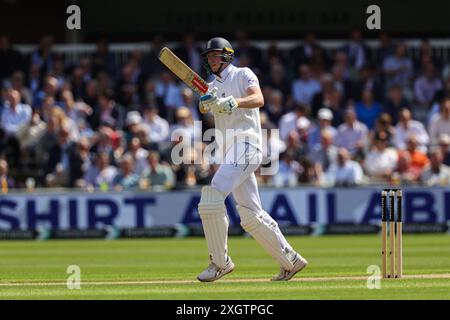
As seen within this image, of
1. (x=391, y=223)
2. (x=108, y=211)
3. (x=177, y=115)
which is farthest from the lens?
(x=177, y=115)

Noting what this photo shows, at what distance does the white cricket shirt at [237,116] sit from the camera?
9727 millimetres

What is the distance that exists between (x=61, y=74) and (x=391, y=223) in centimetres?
1227

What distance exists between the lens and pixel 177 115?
63.3ft

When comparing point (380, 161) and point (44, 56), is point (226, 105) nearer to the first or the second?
point (380, 161)

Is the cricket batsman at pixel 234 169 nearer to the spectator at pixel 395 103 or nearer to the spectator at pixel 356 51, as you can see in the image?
the spectator at pixel 395 103

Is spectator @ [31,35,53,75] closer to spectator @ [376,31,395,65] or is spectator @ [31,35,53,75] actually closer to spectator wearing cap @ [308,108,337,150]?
spectator wearing cap @ [308,108,337,150]

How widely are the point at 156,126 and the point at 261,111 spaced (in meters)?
1.83

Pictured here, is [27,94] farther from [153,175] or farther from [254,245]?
[254,245]

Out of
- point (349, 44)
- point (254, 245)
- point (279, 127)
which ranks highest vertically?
point (349, 44)

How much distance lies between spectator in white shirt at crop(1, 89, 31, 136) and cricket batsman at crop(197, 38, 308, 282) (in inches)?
393

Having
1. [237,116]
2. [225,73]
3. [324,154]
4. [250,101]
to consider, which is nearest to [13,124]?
[324,154]

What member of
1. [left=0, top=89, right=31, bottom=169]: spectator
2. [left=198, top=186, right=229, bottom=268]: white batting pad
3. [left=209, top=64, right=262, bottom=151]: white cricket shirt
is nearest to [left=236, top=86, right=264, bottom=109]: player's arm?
[left=209, top=64, right=262, bottom=151]: white cricket shirt

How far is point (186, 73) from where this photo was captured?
967cm
